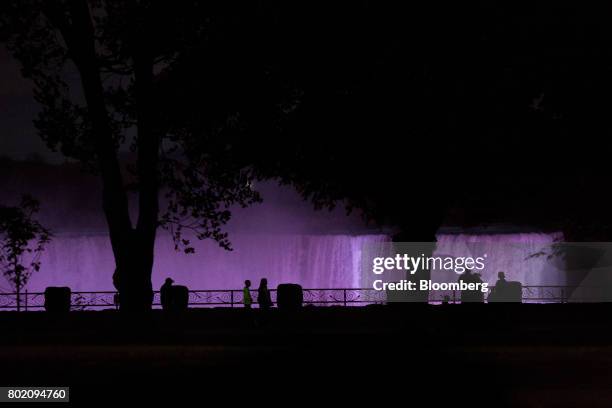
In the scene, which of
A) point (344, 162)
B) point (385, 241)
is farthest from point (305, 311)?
point (385, 241)

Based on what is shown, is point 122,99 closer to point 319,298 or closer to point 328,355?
point 328,355

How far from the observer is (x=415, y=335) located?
714 inches

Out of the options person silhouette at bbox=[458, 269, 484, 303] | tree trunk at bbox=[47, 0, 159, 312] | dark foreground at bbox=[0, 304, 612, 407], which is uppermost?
tree trunk at bbox=[47, 0, 159, 312]

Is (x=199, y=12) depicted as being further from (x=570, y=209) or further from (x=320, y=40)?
(x=570, y=209)

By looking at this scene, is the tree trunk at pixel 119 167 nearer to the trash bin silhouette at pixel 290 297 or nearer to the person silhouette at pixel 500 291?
the trash bin silhouette at pixel 290 297

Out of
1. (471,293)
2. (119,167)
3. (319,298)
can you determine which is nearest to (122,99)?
(119,167)

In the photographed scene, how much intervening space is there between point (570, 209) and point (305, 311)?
41.0 feet

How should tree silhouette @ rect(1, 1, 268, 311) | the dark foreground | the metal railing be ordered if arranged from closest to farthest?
the dark foreground → tree silhouette @ rect(1, 1, 268, 311) → the metal railing

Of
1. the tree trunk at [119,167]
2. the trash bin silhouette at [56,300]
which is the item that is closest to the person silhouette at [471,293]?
the tree trunk at [119,167]

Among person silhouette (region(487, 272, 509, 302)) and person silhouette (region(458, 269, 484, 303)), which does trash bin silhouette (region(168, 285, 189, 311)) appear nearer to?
person silhouette (region(458, 269, 484, 303))

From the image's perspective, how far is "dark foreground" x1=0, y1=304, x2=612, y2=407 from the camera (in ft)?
37.7

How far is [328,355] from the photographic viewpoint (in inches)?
639

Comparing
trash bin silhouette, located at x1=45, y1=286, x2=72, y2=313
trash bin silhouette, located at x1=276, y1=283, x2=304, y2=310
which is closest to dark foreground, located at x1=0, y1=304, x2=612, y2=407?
trash bin silhouette, located at x1=276, y1=283, x2=304, y2=310

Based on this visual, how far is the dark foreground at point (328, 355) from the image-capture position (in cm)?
1149
